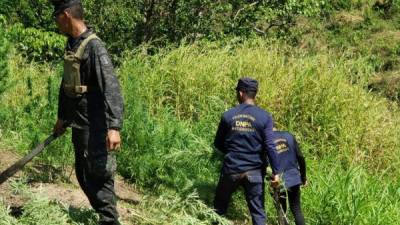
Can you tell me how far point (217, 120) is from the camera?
7.30m

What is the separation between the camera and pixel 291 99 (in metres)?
7.73

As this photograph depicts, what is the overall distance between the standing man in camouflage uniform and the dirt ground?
51 centimetres

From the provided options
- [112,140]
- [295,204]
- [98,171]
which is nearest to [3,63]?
[98,171]

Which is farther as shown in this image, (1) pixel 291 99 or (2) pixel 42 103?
(1) pixel 291 99

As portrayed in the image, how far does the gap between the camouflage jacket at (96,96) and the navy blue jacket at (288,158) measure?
1.80 m

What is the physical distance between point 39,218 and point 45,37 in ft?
28.8

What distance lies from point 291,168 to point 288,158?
10 cm

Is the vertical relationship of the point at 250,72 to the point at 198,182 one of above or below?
above

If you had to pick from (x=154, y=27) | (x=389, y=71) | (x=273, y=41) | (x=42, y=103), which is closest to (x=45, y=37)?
(x=154, y=27)

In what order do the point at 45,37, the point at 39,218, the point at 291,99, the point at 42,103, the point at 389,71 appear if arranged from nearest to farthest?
the point at 39,218 < the point at 42,103 < the point at 291,99 < the point at 45,37 < the point at 389,71

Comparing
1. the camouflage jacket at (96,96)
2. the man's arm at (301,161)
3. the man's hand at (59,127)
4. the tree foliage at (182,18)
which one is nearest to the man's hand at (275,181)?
the man's arm at (301,161)

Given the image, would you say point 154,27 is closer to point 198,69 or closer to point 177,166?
point 198,69

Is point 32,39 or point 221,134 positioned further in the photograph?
point 32,39

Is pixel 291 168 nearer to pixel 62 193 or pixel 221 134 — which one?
pixel 221 134
